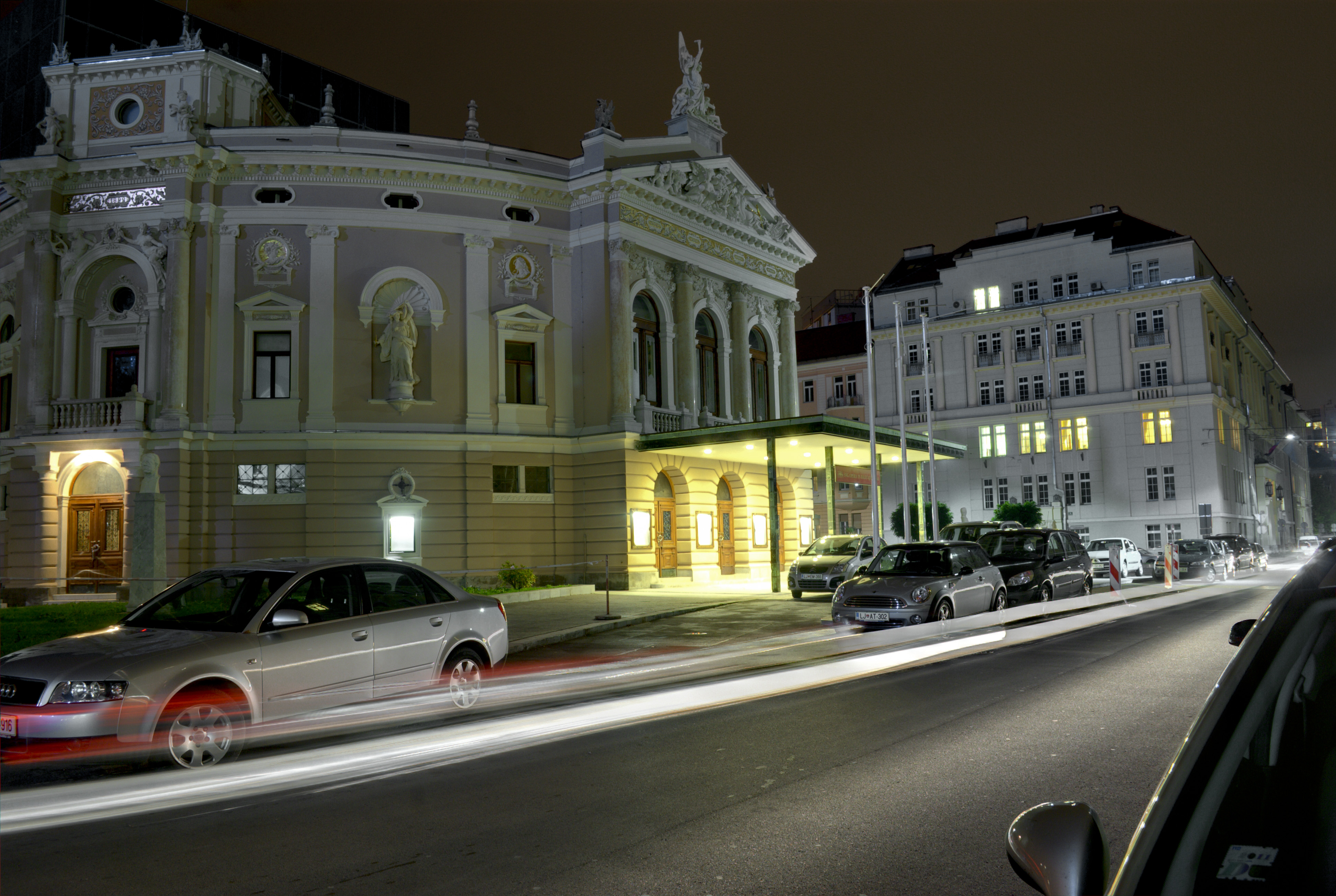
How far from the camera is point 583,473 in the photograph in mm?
34844

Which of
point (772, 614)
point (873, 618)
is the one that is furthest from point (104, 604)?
point (873, 618)

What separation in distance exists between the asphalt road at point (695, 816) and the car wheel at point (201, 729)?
130 cm

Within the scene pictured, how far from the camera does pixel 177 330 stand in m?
31.5

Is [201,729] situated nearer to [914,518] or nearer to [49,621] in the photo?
[49,621]

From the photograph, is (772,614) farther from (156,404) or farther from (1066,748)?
(156,404)

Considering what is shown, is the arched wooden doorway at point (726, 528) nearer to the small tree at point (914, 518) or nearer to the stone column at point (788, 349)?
the stone column at point (788, 349)

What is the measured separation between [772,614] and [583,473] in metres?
13.6

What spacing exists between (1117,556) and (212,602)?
29305mm

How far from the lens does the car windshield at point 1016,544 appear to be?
71.4ft

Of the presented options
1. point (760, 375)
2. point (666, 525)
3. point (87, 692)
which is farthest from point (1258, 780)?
point (760, 375)

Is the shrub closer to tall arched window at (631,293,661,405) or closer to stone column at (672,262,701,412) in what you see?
tall arched window at (631,293,661,405)

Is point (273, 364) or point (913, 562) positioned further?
point (273, 364)

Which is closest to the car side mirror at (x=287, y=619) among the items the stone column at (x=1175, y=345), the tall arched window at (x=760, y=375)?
the tall arched window at (x=760, y=375)

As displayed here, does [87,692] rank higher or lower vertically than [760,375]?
lower
